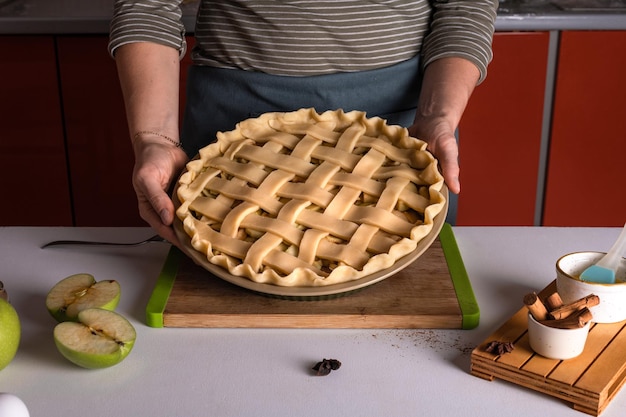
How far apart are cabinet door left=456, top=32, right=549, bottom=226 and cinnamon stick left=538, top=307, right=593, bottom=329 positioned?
4.61 ft

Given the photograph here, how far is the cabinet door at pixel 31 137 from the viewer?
2209 mm

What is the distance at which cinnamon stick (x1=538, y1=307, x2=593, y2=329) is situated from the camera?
0.86 m

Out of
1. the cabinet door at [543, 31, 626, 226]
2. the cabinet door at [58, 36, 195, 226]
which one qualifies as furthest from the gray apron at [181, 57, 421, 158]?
the cabinet door at [543, 31, 626, 226]

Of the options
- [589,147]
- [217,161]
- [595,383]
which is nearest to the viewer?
[595,383]

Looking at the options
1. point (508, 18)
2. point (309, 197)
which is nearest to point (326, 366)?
point (309, 197)

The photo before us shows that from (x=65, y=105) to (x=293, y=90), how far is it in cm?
108

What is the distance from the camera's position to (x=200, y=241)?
3.47 ft

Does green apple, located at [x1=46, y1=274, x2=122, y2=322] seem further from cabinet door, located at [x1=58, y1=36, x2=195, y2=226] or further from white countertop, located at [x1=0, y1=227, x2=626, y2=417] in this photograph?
cabinet door, located at [x1=58, y1=36, x2=195, y2=226]

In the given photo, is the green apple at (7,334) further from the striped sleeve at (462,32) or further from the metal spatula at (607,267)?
the striped sleeve at (462,32)

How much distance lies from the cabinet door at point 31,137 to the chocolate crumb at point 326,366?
5.24ft

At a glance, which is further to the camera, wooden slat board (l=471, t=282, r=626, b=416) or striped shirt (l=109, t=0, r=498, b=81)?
striped shirt (l=109, t=0, r=498, b=81)

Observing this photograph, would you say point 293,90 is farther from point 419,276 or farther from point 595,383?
point 595,383

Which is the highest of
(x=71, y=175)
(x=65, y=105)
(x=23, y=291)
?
(x=23, y=291)

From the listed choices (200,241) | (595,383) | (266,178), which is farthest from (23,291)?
(595,383)
